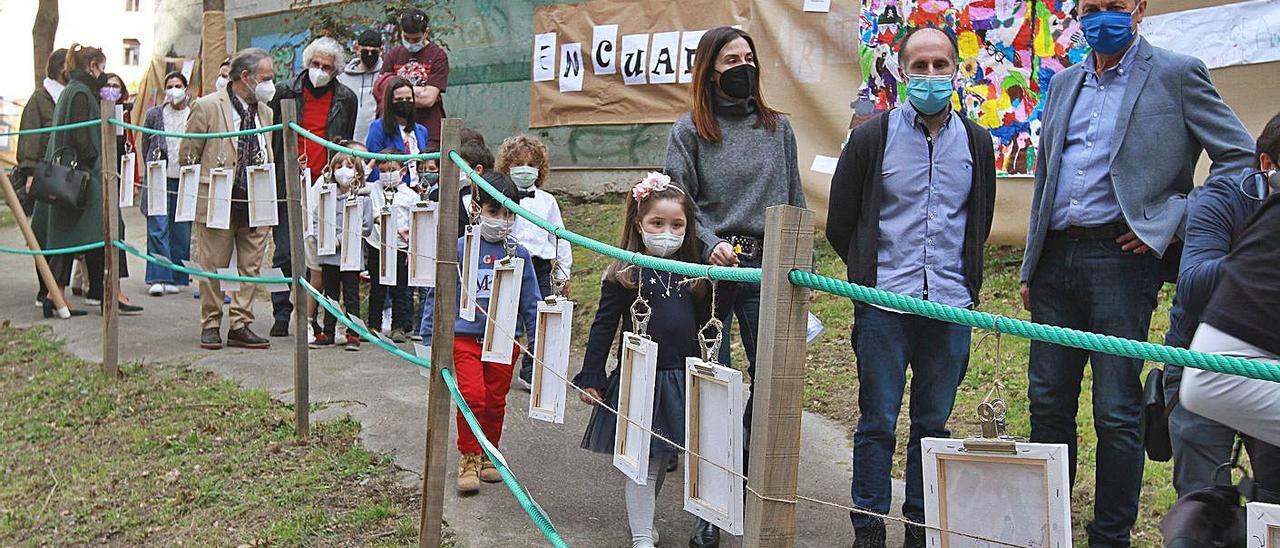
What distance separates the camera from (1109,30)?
3.74 m

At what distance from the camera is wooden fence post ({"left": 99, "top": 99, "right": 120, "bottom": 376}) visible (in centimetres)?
712

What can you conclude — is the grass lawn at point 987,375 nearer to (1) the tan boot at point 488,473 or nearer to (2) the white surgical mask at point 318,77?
(1) the tan boot at point 488,473

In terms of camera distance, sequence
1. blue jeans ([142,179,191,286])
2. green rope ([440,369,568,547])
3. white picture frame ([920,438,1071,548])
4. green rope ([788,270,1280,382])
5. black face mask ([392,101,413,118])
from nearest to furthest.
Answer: green rope ([788,270,1280,382]) < white picture frame ([920,438,1071,548]) < green rope ([440,369,568,547]) < black face mask ([392,101,413,118]) < blue jeans ([142,179,191,286])

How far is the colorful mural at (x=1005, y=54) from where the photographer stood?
7516mm

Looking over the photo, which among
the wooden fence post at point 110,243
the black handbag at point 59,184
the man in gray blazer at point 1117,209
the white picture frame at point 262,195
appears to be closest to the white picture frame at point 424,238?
the white picture frame at point 262,195

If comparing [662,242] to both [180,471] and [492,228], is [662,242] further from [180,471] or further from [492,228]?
[180,471]

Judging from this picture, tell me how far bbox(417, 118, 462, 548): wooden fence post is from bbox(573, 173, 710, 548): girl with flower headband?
1.58 feet

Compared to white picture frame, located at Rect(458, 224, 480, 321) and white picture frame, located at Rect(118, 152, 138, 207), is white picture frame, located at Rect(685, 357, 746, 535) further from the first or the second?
white picture frame, located at Rect(118, 152, 138, 207)

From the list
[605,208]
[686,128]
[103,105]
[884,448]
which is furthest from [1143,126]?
[605,208]

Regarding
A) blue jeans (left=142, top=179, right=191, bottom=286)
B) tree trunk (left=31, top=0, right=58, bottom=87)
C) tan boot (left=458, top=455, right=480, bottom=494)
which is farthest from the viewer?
tree trunk (left=31, top=0, right=58, bottom=87)

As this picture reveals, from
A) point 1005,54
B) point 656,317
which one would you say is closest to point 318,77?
point 1005,54

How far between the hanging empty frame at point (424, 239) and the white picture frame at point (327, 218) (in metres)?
0.92

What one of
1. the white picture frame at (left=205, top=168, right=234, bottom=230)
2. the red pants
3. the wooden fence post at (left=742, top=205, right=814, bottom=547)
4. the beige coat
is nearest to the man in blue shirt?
the red pants

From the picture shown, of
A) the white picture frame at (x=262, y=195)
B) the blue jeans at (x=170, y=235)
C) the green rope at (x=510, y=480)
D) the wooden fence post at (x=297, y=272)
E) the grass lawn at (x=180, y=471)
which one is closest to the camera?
the green rope at (x=510, y=480)
